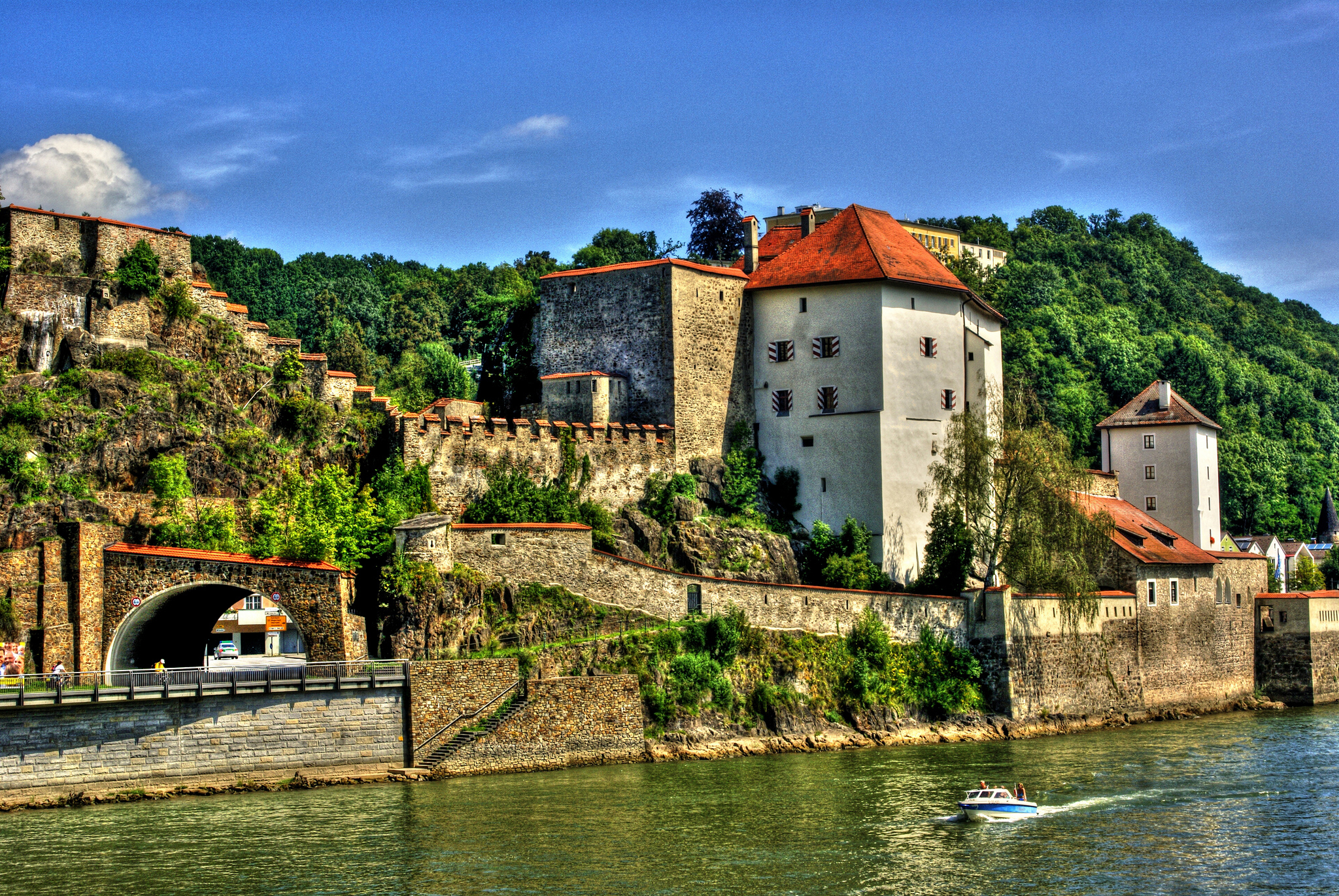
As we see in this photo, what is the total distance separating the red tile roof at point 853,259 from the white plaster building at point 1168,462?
63.5ft

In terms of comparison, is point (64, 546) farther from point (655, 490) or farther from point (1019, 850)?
point (1019, 850)

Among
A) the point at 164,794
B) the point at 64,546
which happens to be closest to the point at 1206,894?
the point at 164,794

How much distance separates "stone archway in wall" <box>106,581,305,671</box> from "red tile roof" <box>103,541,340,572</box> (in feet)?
2.53

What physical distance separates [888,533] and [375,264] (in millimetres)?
78689

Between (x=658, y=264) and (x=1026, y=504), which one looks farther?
(x=658, y=264)

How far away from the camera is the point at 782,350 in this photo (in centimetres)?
6009

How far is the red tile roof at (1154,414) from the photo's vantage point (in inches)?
2985

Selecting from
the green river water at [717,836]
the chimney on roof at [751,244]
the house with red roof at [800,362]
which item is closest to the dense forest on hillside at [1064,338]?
the house with red roof at [800,362]

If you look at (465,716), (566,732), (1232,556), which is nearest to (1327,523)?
(1232,556)

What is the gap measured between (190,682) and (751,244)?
32894 mm

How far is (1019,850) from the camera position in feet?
115

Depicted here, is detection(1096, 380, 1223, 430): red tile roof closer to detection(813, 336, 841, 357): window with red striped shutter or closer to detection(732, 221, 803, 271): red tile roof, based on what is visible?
detection(732, 221, 803, 271): red tile roof

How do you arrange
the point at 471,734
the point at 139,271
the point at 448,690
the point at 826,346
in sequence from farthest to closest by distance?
1. the point at 826,346
2. the point at 139,271
3. the point at 448,690
4. the point at 471,734

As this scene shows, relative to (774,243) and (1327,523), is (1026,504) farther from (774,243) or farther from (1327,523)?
(1327,523)
